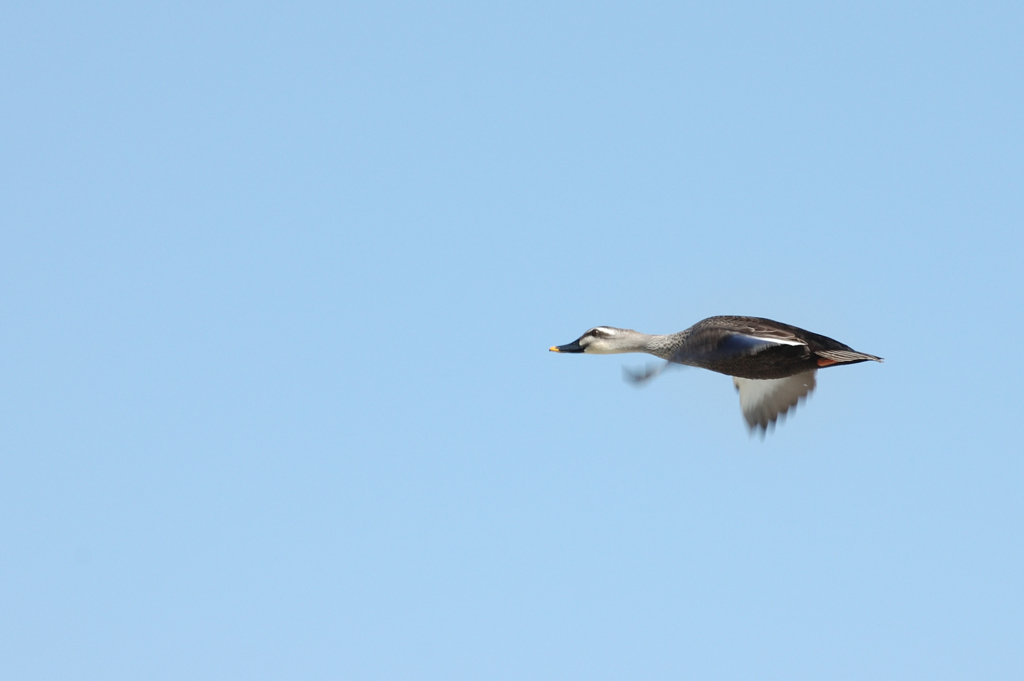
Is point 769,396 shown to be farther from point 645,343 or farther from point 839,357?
point 839,357

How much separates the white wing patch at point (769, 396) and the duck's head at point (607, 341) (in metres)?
2.18

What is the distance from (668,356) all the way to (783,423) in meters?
2.99

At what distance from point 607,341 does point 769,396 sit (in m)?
3.32

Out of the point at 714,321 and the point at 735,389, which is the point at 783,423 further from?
the point at 714,321

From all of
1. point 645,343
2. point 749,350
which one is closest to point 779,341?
point 749,350

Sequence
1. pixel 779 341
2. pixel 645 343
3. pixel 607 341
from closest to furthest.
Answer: pixel 779 341, pixel 645 343, pixel 607 341

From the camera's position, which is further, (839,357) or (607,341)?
(607,341)

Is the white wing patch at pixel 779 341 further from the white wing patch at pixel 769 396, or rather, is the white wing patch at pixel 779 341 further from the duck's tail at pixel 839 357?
the white wing patch at pixel 769 396

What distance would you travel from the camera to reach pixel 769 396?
2719 centimetres

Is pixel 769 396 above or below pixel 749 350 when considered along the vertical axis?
below

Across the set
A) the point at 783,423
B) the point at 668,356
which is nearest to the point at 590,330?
the point at 668,356

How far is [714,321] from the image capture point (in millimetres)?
24156

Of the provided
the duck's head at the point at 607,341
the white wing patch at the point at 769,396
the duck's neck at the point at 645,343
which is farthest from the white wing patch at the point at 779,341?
the duck's head at the point at 607,341

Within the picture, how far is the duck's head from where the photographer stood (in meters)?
26.5
